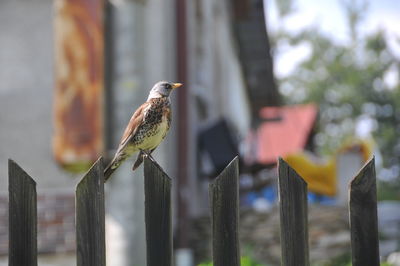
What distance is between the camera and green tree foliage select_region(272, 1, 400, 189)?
4419 cm

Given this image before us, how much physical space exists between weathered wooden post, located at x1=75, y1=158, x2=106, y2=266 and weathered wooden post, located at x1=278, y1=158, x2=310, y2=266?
0.48 m

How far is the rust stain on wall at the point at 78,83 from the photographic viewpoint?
8.33 metres

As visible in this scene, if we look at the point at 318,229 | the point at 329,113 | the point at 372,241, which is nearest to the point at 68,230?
the point at 318,229

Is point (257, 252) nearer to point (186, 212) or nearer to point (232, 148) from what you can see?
point (186, 212)

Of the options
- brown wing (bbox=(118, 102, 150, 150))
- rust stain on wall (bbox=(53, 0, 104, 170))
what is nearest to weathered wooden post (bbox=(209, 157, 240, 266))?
brown wing (bbox=(118, 102, 150, 150))

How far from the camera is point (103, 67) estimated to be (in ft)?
28.1

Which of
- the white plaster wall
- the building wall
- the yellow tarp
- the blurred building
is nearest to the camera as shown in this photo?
the blurred building

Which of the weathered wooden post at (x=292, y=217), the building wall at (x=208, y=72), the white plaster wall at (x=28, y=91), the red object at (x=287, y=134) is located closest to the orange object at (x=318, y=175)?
the building wall at (x=208, y=72)

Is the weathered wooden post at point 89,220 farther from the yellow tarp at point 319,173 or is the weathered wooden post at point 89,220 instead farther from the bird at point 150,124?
the yellow tarp at point 319,173

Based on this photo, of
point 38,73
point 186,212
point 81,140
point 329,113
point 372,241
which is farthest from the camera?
point 329,113

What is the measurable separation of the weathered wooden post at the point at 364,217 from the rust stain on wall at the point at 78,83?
6.24 metres

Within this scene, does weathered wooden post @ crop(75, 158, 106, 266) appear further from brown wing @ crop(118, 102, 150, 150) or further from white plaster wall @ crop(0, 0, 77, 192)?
white plaster wall @ crop(0, 0, 77, 192)

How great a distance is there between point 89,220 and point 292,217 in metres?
0.53

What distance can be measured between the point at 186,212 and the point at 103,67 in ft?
7.75
